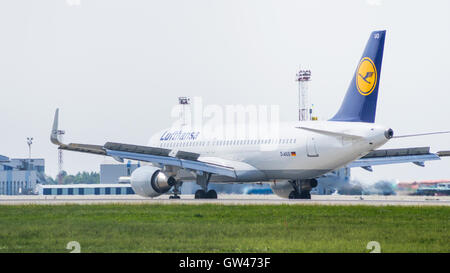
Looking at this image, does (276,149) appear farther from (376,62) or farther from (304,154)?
(376,62)

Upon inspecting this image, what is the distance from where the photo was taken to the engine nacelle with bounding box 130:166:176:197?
1864 inches

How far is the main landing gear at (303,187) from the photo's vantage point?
154 feet

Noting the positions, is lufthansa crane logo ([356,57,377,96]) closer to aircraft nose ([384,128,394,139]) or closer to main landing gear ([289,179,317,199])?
aircraft nose ([384,128,394,139])

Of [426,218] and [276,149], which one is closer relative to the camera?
[426,218]

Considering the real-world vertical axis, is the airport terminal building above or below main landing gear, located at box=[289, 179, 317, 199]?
above

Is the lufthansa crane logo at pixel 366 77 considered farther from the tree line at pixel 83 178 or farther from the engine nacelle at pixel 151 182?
the tree line at pixel 83 178

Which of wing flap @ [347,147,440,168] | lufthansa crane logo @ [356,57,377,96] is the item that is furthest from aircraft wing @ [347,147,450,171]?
lufthansa crane logo @ [356,57,377,96]

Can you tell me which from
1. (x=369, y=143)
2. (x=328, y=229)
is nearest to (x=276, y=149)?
(x=369, y=143)

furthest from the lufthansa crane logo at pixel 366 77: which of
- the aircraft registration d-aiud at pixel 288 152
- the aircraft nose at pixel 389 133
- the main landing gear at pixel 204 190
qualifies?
the main landing gear at pixel 204 190

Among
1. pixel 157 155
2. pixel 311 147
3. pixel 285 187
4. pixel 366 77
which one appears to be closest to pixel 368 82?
pixel 366 77

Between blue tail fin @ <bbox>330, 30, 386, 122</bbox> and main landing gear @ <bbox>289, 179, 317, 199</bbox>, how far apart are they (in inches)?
261

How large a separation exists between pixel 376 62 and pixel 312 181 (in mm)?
9008

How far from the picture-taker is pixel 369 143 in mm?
40375
